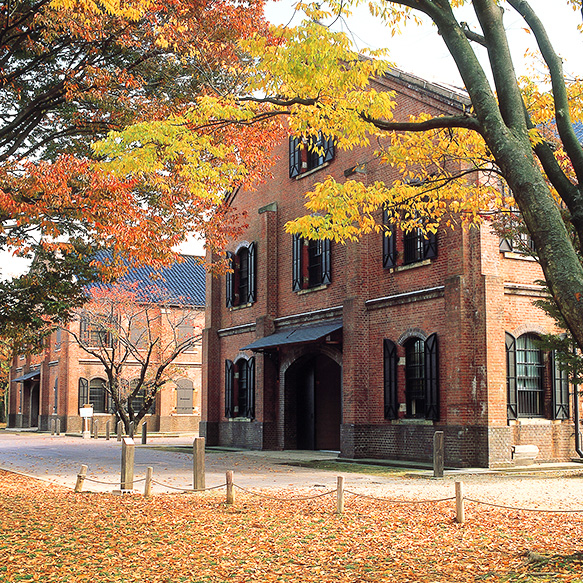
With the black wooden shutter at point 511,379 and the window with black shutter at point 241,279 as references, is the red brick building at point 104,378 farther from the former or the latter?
the black wooden shutter at point 511,379

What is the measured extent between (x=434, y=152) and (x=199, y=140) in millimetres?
4136

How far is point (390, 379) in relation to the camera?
21.2 m

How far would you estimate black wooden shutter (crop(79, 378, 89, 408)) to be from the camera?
4528 cm

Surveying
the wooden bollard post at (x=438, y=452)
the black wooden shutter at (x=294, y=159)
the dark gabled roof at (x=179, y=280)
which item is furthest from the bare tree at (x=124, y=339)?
the wooden bollard post at (x=438, y=452)

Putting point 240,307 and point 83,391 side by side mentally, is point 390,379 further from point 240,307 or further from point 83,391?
point 83,391

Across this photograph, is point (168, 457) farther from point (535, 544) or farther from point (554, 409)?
point (535, 544)

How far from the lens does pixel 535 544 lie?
363 inches

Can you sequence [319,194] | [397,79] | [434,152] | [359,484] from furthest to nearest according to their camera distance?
[397,79] < [359,484] < [434,152] < [319,194]

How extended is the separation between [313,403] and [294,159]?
8.39m

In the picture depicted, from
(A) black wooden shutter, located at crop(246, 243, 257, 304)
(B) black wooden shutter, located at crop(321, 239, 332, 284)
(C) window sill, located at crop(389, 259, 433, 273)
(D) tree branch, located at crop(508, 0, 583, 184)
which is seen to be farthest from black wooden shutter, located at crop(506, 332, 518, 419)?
(D) tree branch, located at crop(508, 0, 583, 184)

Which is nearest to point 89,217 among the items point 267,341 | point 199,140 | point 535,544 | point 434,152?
point 199,140

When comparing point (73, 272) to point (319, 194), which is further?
point (73, 272)

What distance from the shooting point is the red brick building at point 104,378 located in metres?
45.0

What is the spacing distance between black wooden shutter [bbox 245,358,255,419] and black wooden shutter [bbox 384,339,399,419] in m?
7.37
